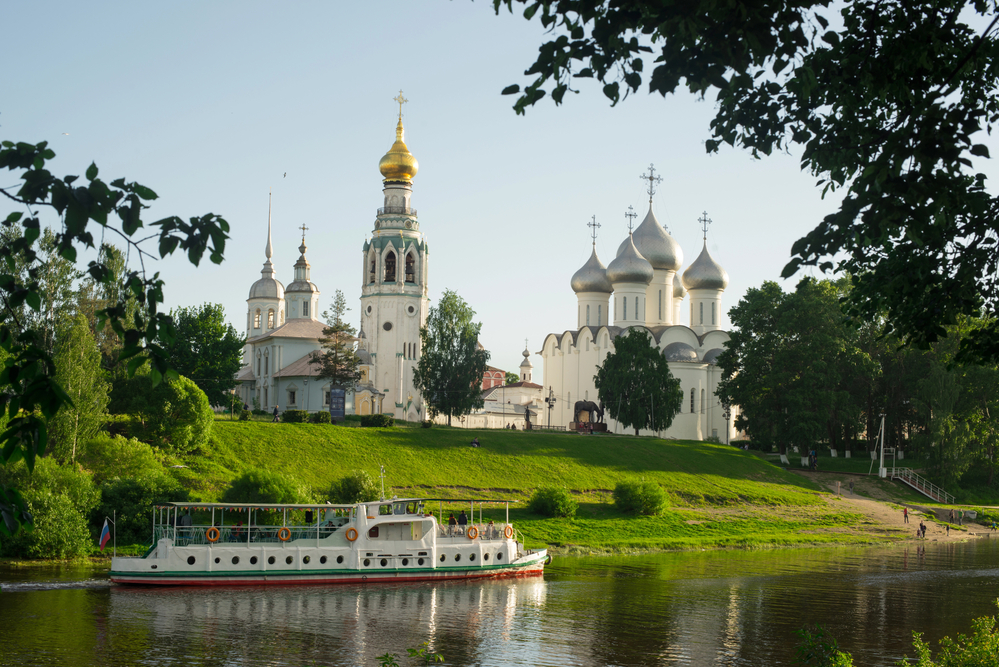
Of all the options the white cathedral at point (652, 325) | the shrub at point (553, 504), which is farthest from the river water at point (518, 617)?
the white cathedral at point (652, 325)

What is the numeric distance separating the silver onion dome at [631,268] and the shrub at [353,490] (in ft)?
138

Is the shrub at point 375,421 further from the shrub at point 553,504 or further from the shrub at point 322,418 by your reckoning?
the shrub at point 553,504

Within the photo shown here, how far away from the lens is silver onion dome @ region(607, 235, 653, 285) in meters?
76.4

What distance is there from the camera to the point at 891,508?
50812 millimetres

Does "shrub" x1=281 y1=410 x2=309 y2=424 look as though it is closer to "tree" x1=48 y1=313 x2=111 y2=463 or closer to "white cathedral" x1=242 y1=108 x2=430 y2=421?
"tree" x1=48 y1=313 x2=111 y2=463

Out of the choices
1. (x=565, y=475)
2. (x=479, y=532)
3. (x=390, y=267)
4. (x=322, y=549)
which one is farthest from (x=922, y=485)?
(x=390, y=267)

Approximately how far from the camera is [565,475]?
4881cm

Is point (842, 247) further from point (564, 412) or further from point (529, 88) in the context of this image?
point (564, 412)

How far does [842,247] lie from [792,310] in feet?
169

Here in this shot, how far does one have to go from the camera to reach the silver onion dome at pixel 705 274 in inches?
3113

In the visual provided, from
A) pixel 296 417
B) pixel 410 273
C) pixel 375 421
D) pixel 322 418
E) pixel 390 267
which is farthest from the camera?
pixel 390 267

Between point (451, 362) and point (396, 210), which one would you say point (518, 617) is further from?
point (396, 210)

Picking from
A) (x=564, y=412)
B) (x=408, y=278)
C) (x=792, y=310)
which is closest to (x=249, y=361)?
(x=408, y=278)

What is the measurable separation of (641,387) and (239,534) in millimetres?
35461
